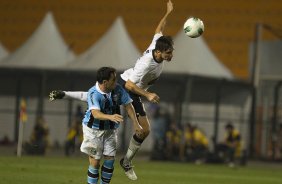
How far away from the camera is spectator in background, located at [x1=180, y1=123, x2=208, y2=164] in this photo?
3294cm

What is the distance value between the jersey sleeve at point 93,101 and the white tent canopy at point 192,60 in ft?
58.5

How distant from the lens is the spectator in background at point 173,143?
3309 centimetres

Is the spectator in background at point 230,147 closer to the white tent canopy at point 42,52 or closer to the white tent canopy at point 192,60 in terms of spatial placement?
the white tent canopy at point 192,60

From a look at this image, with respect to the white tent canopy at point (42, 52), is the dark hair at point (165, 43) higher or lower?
lower

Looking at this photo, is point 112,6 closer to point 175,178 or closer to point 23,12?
point 23,12

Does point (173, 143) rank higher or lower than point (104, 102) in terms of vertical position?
lower

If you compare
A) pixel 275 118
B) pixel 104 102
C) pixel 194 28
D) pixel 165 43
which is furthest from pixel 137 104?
pixel 275 118

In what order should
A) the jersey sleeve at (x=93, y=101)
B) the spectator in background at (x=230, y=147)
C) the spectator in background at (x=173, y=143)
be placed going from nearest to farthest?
the jersey sleeve at (x=93, y=101)
the spectator in background at (x=230, y=147)
the spectator in background at (x=173, y=143)

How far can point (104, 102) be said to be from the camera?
16.2m

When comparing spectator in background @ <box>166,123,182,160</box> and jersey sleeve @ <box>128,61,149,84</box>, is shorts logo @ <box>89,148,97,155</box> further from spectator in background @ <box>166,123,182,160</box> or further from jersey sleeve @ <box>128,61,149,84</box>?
spectator in background @ <box>166,123,182,160</box>

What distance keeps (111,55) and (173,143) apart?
4088 mm

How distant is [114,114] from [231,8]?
30.7 metres

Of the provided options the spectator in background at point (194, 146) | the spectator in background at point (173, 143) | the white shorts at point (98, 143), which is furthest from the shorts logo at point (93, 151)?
the spectator in background at point (173, 143)

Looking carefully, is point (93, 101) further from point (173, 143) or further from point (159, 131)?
point (159, 131)
